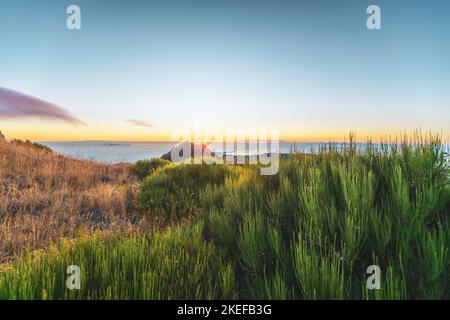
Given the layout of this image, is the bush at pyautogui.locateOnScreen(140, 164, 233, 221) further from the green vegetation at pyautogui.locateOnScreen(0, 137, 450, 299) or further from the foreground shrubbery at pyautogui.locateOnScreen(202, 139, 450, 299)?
the foreground shrubbery at pyautogui.locateOnScreen(202, 139, 450, 299)

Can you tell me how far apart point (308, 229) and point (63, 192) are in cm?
771

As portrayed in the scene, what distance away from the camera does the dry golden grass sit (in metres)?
5.07

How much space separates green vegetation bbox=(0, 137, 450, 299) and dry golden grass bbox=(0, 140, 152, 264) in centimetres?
116

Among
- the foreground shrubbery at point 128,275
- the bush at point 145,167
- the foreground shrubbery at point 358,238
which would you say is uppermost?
the bush at point 145,167

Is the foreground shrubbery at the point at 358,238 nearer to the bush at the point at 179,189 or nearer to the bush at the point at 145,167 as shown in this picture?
the bush at the point at 179,189

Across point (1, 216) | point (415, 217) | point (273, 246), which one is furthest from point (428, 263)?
point (1, 216)

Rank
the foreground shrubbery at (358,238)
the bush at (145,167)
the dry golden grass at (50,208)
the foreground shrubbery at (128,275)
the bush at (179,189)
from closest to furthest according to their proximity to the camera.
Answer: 1. the foreground shrubbery at (358,238)
2. the foreground shrubbery at (128,275)
3. the dry golden grass at (50,208)
4. the bush at (179,189)
5. the bush at (145,167)

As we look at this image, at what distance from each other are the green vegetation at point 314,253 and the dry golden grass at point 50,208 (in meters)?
1.16

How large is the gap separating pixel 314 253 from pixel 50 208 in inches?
259

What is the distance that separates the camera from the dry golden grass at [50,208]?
5066 mm

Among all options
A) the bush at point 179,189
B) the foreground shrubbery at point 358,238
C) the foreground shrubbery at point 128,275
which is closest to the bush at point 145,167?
the bush at point 179,189

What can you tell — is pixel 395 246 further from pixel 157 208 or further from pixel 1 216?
pixel 1 216

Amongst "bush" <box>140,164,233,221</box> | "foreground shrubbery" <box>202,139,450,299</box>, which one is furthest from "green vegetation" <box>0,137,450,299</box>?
"bush" <box>140,164,233,221</box>

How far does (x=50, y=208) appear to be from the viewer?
6.81 metres
